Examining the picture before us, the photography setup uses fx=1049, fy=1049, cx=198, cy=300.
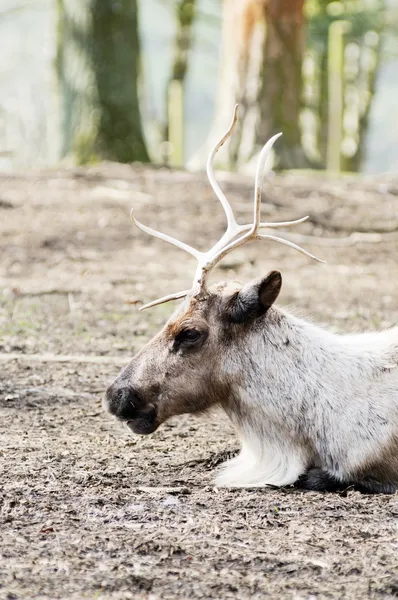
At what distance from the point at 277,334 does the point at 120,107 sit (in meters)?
8.09

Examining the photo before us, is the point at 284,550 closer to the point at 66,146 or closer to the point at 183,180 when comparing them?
the point at 183,180

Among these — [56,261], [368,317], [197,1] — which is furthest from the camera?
[197,1]

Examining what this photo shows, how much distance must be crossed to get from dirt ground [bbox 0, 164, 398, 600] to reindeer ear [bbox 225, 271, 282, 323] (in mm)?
812

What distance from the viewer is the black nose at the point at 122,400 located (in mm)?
5137

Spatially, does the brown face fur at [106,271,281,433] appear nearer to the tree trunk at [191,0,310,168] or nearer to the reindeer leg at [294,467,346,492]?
the reindeer leg at [294,467,346,492]

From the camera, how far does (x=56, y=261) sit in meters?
10.2

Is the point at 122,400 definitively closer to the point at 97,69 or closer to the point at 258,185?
the point at 258,185

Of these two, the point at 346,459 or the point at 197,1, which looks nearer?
the point at 346,459

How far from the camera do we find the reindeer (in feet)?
16.6

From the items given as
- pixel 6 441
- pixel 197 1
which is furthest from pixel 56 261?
pixel 197 1

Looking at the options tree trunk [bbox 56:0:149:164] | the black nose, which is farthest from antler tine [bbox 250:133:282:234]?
tree trunk [bbox 56:0:149:164]

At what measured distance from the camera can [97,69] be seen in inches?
499

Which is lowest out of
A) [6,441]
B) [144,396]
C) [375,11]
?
[6,441]

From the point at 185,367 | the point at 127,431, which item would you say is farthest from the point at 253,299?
the point at 127,431
